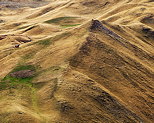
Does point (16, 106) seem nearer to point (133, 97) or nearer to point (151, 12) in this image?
point (133, 97)

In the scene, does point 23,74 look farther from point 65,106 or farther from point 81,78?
point 65,106

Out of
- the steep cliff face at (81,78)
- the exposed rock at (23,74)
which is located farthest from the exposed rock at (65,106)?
the exposed rock at (23,74)

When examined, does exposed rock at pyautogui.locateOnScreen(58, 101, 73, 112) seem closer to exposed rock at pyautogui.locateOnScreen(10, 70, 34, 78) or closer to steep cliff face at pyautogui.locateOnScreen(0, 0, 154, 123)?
steep cliff face at pyautogui.locateOnScreen(0, 0, 154, 123)

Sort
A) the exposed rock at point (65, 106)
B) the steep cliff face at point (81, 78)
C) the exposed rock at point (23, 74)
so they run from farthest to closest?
the exposed rock at point (23, 74)
the steep cliff face at point (81, 78)
the exposed rock at point (65, 106)

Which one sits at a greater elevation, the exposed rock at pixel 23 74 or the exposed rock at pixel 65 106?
the exposed rock at pixel 23 74

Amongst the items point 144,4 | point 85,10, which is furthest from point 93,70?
point 85,10

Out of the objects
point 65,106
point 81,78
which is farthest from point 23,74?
point 65,106

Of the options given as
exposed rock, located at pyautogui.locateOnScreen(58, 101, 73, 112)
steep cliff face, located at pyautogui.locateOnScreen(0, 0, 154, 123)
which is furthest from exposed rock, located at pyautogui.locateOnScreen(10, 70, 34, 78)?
exposed rock, located at pyautogui.locateOnScreen(58, 101, 73, 112)

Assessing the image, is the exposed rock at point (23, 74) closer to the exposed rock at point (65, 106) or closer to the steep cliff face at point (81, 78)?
the steep cliff face at point (81, 78)
